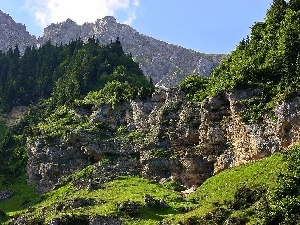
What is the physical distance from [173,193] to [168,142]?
1327cm

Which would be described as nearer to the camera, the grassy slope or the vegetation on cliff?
the grassy slope

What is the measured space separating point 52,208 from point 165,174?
20.9 meters

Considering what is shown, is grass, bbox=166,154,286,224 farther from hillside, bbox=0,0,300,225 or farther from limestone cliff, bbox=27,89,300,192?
limestone cliff, bbox=27,89,300,192

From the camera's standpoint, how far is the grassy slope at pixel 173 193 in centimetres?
5281

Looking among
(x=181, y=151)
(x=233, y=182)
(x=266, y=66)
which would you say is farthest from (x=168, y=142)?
(x=233, y=182)

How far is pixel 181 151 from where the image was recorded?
7569cm

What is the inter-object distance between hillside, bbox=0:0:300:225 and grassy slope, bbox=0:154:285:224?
18 cm

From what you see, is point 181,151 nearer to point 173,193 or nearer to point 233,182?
point 173,193

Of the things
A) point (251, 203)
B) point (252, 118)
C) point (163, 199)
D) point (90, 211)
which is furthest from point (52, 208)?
Answer: point (252, 118)

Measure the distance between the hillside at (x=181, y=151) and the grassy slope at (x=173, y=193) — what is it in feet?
0.59

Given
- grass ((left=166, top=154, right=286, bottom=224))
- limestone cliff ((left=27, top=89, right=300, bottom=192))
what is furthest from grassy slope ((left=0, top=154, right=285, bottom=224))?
limestone cliff ((left=27, top=89, right=300, bottom=192))

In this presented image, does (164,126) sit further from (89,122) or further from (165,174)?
(89,122)

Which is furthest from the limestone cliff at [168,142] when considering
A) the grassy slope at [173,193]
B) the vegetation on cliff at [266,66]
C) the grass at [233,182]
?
the grass at [233,182]

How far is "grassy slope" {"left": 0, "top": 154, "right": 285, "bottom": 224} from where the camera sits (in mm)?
52812
